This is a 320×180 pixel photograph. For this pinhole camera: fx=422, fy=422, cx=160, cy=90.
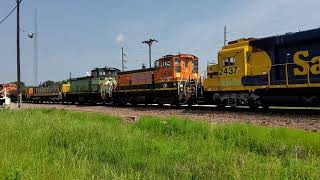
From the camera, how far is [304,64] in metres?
18.1

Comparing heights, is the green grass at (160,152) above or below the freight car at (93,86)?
below

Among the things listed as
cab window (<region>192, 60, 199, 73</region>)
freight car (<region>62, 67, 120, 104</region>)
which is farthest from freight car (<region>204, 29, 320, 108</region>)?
freight car (<region>62, 67, 120, 104</region>)

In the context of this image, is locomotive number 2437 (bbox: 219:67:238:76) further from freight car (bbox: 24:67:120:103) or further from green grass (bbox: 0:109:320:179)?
freight car (bbox: 24:67:120:103)

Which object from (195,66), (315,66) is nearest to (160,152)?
(315,66)

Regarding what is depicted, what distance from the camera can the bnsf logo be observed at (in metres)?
17.6

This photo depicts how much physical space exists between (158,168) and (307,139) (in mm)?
4229

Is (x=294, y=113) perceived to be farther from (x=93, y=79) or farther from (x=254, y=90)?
(x=93, y=79)

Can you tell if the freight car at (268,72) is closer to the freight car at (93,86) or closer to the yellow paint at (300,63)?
the yellow paint at (300,63)

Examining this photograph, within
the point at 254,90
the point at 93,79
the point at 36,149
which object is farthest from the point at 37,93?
the point at 36,149

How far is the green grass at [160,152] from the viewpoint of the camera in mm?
7027

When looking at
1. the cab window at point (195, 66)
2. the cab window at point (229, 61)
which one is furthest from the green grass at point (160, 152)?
the cab window at point (195, 66)

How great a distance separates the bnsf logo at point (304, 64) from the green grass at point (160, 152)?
7033 mm

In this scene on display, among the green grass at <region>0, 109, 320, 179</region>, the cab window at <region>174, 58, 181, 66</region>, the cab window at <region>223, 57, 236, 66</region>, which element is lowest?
the green grass at <region>0, 109, 320, 179</region>

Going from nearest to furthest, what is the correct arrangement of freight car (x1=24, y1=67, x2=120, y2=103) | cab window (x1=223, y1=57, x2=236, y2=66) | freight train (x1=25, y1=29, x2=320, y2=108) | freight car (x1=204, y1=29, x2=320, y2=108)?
freight car (x1=204, y1=29, x2=320, y2=108), freight train (x1=25, y1=29, x2=320, y2=108), cab window (x1=223, y1=57, x2=236, y2=66), freight car (x1=24, y1=67, x2=120, y2=103)
